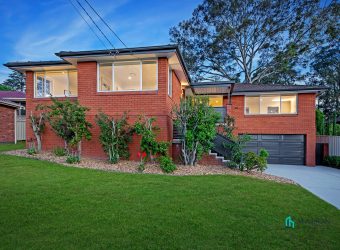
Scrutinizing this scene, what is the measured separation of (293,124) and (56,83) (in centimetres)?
1483

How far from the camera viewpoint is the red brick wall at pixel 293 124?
42.8 feet

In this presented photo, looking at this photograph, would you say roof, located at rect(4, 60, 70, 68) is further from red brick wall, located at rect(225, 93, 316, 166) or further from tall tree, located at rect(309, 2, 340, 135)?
tall tree, located at rect(309, 2, 340, 135)

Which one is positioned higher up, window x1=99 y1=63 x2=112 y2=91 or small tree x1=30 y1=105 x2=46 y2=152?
window x1=99 y1=63 x2=112 y2=91

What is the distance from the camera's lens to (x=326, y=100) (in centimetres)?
3089

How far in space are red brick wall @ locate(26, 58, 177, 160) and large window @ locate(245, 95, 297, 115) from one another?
716cm

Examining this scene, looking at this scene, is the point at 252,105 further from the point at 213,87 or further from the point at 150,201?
the point at 150,201

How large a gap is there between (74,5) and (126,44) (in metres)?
3.84

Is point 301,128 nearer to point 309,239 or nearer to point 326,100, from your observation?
point 309,239

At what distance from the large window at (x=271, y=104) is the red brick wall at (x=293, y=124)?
0.38 metres

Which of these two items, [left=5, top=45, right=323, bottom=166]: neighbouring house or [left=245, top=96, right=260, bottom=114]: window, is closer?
[left=5, top=45, right=323, bottom=166]: neighbouring house

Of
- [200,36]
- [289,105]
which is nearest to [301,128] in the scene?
[289,105]

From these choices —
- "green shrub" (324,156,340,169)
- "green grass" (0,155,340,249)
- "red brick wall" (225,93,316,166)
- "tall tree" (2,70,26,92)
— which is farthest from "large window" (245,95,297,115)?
"tall tree" (2,70,26,92)

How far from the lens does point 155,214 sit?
13.2 feet

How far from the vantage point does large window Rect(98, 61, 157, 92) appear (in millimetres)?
9852
